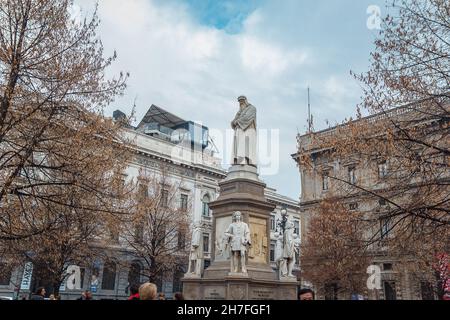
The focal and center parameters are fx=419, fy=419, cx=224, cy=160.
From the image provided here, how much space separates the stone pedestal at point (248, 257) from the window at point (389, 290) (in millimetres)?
24540

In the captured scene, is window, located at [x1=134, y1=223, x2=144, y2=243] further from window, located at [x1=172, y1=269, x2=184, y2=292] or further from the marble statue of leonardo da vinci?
the marble statue of leonardo da vinci

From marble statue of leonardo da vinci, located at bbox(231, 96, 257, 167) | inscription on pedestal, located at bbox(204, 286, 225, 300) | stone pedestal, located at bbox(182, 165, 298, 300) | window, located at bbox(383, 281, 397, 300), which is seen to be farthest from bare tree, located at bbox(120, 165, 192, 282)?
window, located at bbox(383, 281, 397, 300)

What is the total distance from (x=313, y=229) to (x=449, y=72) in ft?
76.6

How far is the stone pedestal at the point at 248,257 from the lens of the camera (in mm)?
14125

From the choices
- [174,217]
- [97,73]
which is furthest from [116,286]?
[97,73]

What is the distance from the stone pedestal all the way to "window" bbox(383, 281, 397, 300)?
24.5 m

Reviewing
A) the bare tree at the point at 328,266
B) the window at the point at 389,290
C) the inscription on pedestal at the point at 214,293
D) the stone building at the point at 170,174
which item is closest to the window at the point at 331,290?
the bare tree at the point at 328,266

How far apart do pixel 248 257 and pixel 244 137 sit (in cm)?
499

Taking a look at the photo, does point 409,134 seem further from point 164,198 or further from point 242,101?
point 164,198

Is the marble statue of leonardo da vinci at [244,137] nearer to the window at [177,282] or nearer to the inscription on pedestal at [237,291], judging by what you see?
the inscription on pedestal at [237,291]

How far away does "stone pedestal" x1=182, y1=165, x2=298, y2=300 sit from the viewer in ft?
46.3

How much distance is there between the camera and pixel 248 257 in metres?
15.0

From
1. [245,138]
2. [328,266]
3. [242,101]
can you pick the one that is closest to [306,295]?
[245,138]
